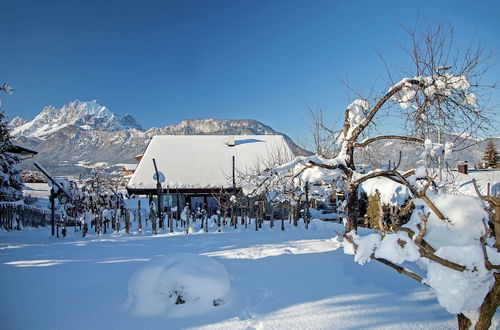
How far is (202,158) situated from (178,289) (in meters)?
16.1

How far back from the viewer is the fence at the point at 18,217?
12219 mm

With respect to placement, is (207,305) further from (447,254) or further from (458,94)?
(458,94)

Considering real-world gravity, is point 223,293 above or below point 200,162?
below

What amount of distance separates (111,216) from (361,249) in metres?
10.8

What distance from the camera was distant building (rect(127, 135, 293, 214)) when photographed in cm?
1697

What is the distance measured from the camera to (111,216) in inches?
439

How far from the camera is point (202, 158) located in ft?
64.8

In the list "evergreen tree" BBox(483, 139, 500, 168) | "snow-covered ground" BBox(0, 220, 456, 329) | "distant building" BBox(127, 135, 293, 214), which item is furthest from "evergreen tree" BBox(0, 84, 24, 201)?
"evergreen tree" BBox(483, 139, 500, 168)

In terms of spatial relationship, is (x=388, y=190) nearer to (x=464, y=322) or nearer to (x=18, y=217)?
(x=464, y=322)

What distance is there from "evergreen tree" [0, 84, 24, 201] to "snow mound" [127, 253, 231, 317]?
51.0 ft

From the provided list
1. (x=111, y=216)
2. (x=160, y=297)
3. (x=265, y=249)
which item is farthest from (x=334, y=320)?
(x=111, y=216)

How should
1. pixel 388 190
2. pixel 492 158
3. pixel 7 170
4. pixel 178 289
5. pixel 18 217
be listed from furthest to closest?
pixel 492 158, pixel 7 170, pixel 388 190, pixel 18 217, pixel 178 289

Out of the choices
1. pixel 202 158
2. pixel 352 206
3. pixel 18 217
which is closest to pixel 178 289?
pixel 352 206

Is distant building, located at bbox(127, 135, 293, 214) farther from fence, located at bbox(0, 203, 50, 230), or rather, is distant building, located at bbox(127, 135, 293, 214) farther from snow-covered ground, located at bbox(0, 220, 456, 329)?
snow-covered ground, located at bbox(0, 220, 456, 329)
